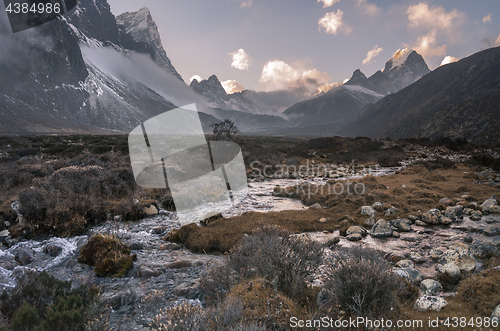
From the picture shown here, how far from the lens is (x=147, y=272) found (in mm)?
5848

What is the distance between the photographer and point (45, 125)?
104625 mm

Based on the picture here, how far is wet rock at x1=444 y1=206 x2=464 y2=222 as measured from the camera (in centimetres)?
895

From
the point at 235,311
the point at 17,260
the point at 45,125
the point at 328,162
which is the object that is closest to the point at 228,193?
the point at 17,260

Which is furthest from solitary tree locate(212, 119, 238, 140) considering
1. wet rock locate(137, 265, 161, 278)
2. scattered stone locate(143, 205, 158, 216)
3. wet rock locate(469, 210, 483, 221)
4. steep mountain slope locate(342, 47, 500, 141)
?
steep mountain slope locate(342, 47, 500, 141)

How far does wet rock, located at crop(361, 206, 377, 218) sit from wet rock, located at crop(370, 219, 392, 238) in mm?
1055

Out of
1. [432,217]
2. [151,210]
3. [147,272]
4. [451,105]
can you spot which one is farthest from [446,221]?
[451,105]

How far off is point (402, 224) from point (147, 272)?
28.6 feet

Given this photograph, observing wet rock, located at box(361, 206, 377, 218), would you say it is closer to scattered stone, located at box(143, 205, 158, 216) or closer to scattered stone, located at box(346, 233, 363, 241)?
scattered stone, located at box(346, 233, 363, 241)

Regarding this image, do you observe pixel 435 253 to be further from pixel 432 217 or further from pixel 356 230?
pixel 432 217

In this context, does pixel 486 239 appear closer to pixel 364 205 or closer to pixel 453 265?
pixel 453 265

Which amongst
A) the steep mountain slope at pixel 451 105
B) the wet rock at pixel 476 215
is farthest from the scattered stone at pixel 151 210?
the steep mountain slope at pixel 451 105

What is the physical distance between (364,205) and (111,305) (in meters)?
10.3

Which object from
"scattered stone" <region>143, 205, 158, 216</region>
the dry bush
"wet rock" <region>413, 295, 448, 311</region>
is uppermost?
the dry bush

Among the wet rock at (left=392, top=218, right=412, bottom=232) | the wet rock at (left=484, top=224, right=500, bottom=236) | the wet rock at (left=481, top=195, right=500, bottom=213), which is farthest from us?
the wet rock at (left=481, top=195, right=500, bottom=213)
